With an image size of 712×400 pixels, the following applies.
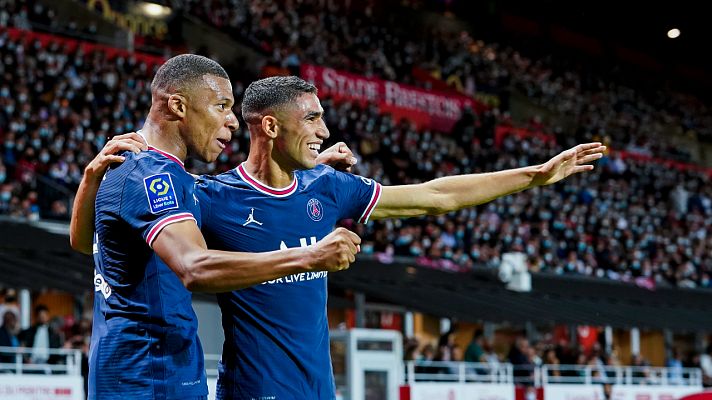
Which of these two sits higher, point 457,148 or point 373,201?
point 457,148

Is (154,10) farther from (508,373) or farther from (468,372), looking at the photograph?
(508,373)

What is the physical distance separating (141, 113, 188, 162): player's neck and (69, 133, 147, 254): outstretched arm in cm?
5

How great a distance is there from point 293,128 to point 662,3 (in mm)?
35740

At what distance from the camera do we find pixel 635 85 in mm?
47781

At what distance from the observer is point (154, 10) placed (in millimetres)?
30781

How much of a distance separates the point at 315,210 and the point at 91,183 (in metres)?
1.06

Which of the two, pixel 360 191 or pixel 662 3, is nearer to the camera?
pixel 360 191

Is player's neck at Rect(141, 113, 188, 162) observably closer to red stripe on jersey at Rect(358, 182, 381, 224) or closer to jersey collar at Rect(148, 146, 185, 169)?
jersey collar at Rect(148, 146, 185, 169)

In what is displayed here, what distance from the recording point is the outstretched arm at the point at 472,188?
16.4ft

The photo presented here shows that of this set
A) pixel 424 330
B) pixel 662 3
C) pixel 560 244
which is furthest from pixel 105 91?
pixel 662 3

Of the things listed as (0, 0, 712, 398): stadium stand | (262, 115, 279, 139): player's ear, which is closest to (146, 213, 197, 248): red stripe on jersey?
(262, 115, 279, 139): player's ear

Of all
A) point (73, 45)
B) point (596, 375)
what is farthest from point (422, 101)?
point (596, 375)

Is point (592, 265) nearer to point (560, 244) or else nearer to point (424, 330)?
point (560, 244)

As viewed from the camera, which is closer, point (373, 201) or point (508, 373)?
point (373, 201)
